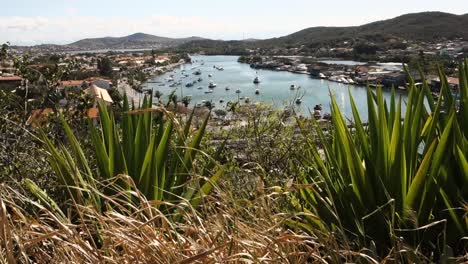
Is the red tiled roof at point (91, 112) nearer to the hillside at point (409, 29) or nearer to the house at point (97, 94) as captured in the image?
the house at point (97, 94)

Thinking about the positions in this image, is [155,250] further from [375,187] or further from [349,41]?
[349,41]

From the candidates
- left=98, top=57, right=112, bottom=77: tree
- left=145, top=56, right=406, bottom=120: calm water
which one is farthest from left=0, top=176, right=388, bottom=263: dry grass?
left=98, top=57, right=112, bottom=77: tree

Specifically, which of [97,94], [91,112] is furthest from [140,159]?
[91,112]

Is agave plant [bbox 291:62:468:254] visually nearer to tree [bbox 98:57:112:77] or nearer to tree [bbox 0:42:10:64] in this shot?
tree [bbox 0:42:10:64]

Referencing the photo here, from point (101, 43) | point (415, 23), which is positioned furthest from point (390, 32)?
point (101, 43)

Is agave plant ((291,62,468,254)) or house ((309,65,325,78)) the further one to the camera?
house ((309,65,325,78))

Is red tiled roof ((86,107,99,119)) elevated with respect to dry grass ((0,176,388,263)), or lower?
lower

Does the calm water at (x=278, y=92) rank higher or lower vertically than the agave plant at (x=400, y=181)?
lower

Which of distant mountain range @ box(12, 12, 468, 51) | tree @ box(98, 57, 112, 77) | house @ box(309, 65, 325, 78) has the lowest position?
house @ box(309, 65, 325, 78)

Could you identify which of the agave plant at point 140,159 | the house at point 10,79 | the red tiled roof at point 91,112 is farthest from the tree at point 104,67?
the agave plant at point 140,159
